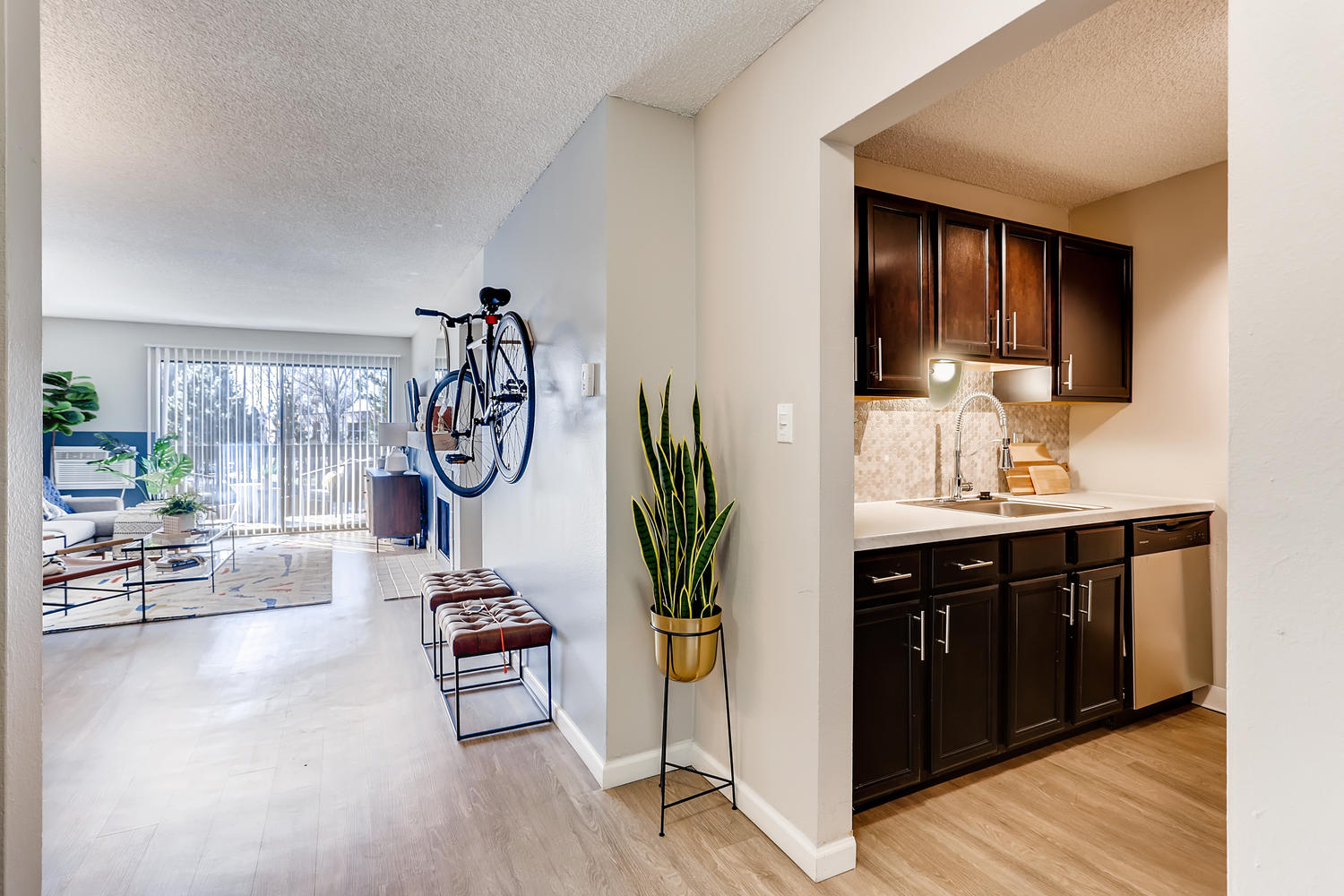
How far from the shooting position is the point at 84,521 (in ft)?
19.8

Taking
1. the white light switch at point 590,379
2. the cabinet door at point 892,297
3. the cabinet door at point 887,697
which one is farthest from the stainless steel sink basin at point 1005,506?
the white light switch at point 590,379

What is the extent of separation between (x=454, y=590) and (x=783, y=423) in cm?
223

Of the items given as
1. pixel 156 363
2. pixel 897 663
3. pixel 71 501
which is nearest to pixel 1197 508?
pixel 897 663

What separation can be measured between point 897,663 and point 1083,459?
210cm

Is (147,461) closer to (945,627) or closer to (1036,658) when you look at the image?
(945,627)

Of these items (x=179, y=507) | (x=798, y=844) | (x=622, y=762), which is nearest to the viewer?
(x=798, y=844)

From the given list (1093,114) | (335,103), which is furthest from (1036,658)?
(335,103)

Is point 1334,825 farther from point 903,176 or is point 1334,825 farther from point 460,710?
point 460,710

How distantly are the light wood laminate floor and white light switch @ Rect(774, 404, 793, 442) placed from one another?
122 centimetres

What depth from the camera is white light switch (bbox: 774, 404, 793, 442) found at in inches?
78.7

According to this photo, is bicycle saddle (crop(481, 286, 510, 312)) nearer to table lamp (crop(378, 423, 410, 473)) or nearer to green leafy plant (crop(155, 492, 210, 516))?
green leafy plant (crop(155, 492, 210, 516))

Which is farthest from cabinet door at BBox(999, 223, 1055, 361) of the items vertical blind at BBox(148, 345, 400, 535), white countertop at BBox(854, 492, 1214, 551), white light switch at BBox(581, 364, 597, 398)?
Answer: vertical blind at BBox(148, 345, 400, 535)

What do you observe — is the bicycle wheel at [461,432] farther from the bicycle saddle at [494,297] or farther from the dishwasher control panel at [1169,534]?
the dishwasher control panel at [1169,534]

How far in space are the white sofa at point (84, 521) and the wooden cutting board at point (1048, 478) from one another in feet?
22.6
